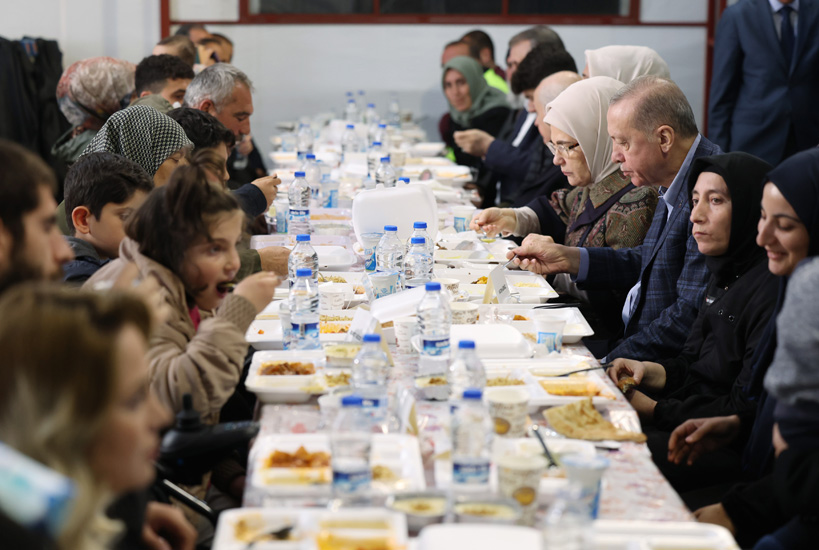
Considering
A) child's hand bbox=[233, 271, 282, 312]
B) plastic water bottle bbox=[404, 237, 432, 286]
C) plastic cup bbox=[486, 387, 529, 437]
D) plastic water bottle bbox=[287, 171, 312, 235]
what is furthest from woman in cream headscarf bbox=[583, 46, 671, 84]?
plastic cup bbox=[486, 387, 529, 437]

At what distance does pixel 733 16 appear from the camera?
6.11 meters

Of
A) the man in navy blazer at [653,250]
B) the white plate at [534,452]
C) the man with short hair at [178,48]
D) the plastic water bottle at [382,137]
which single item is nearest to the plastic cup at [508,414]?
the white plate at [534,452]

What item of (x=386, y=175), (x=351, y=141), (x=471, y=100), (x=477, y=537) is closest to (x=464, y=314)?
(x=477, y=537)

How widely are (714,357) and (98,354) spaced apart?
1809 mm

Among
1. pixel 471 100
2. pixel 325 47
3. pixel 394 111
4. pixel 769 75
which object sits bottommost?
pixel 394 111

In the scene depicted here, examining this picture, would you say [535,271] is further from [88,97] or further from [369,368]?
[88,97]

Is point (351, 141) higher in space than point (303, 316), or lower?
higher

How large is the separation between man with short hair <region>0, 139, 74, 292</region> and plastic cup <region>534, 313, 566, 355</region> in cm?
127

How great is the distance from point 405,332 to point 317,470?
2.55ft

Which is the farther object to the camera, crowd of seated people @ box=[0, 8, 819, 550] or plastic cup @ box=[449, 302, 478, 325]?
plastic cup @ box=[449, 302, 478, 325]

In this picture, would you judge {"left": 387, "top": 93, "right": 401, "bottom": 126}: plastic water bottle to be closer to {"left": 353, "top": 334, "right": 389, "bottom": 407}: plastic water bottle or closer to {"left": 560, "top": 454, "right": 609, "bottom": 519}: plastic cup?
{"left": 353, "top": 334, "right": 389, "bottom": 407}: plastic water bottle

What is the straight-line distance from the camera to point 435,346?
2.15 meters

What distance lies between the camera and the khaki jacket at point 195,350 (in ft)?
6.34

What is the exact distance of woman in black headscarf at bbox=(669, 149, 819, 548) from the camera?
1.94 meters
